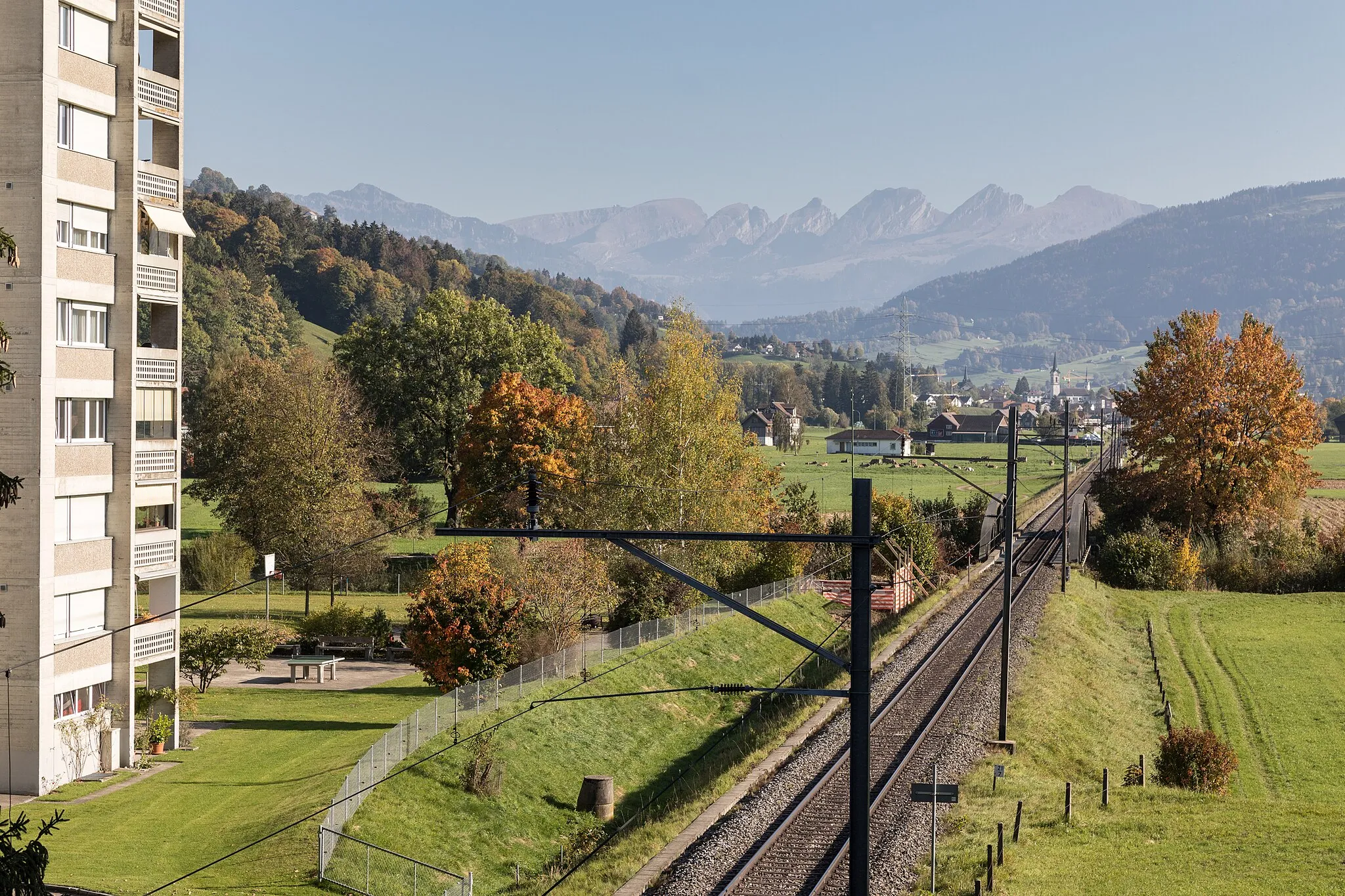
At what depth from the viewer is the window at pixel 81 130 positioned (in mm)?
31156

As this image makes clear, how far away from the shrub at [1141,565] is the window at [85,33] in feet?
181

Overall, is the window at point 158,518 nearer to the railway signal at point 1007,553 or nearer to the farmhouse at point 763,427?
the railway signal at point 1007,553

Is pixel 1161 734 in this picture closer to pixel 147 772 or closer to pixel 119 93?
pixel 147 772

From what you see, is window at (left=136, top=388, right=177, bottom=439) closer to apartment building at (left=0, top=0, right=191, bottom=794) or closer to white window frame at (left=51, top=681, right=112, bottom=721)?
apartment building at (left=0, top=0, right=191, bottom=794)

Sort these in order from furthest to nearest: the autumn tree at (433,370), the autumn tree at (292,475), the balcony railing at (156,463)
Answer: the autumn tree at (433,370) → the autumn tree at (292,475) → the balcony railing at (156,463)

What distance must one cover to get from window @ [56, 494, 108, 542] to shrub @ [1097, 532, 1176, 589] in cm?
5237

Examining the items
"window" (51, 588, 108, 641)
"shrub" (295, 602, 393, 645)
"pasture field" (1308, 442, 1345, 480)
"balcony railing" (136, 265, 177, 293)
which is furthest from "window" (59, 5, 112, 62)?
"pasture field" (1308, 442, 1345, 480)

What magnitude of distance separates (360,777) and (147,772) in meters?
8.40

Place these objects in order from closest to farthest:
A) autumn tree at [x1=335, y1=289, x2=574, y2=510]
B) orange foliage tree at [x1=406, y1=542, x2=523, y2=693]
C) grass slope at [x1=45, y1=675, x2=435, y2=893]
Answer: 1. grass slope at [x1=45, y1=675, x2=435, y2=893]
2. orange foliage tree at [x1=406, y1=542, x2=523, y2=693]
3. autumn tree at [x1=335, y1=289, x2=574, y2=510]

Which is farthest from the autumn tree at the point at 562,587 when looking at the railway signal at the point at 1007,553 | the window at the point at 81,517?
the railway signal at the point at 1007,553

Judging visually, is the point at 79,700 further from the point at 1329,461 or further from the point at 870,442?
the point at 1329,461

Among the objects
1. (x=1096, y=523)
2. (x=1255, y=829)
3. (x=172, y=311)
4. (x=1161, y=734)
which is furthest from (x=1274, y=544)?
(x=172, y=311)

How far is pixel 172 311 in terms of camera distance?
35656mm

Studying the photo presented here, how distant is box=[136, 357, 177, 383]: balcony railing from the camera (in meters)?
34.2
